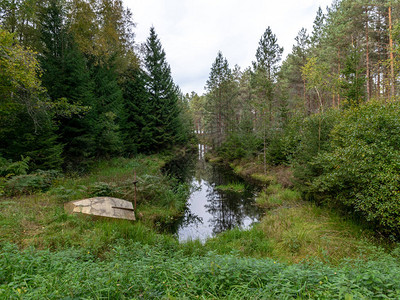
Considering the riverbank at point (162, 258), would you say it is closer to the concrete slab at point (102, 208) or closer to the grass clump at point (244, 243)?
the grass clump at point (244, 243)

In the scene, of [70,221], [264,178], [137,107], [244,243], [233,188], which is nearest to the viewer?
[70,221]

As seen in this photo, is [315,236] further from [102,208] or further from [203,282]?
[102,208]

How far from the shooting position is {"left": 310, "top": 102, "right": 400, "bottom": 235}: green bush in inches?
207

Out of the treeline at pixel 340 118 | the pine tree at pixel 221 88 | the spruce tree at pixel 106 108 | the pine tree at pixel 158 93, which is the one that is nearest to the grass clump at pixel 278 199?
the treeline at pixel 340 118

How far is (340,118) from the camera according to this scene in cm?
823

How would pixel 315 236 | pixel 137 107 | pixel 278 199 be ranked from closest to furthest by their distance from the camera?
pixel 315 236, pixel 278 199, pixel 137 107

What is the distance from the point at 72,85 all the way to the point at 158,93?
15.9 meters

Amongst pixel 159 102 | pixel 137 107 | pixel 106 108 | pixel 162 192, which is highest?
pixel 159 102

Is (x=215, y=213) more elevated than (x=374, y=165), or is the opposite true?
(x=374, y=165)

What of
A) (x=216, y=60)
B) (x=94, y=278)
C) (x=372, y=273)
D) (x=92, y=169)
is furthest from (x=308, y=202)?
(x=216, y=60)

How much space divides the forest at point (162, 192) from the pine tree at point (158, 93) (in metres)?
7.42

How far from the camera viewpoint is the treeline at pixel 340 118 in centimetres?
573

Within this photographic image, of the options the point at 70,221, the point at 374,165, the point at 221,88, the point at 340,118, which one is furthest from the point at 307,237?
the point at 221,88

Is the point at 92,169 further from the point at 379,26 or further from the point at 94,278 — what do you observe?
the point at 379,26
